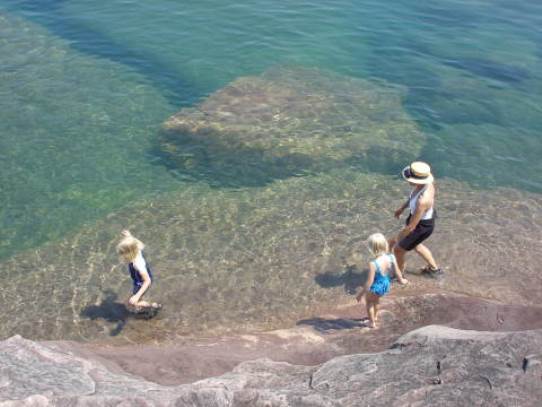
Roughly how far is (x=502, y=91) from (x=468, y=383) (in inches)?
619

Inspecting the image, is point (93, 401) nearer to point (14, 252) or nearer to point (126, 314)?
point (126, 314)

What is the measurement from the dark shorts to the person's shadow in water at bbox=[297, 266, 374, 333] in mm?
1489

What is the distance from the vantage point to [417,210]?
8398 mm

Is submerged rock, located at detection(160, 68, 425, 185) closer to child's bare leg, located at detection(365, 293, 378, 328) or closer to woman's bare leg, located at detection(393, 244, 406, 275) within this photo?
woman's bare leg, located at detection(393, 244, 406, 275)

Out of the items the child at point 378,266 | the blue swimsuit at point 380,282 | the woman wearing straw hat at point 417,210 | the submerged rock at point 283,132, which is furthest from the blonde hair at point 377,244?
the submerged rock at point 283,132

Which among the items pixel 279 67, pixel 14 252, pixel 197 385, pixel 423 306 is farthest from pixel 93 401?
pixel 279 67

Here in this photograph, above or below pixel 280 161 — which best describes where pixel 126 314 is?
below

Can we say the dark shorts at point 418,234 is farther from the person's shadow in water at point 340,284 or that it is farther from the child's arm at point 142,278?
the child's arm at point 142,278

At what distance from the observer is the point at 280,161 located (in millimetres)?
14227

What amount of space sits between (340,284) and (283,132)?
626cm

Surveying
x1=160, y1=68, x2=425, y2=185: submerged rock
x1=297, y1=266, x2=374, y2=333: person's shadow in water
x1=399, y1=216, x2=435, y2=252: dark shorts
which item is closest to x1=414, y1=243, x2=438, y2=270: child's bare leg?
x1=399, y1=216, x2=435, y2=252: dark shorts

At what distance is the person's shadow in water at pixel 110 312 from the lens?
935 centimetres

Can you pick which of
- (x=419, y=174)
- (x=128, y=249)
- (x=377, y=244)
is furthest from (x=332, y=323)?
(x=128, y=249)

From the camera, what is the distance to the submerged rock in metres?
14.2
